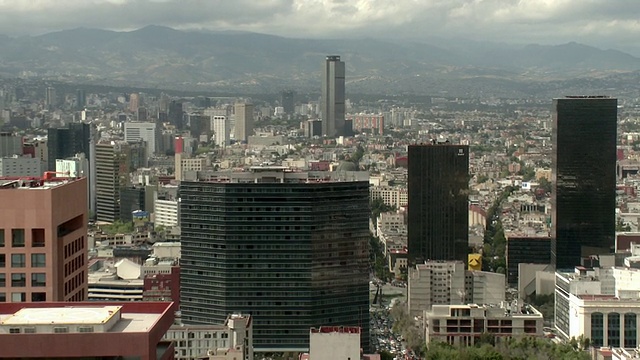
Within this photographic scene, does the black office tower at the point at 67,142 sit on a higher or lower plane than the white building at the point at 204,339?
higher

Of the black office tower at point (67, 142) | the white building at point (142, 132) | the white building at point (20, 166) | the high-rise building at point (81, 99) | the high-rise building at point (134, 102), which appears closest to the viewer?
the white building at point (20, 166)

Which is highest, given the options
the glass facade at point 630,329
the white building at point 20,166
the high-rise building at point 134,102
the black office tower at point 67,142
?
the high-rise building at point 134,102

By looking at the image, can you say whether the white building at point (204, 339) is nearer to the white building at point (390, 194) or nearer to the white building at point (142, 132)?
the white building at point (390, 194)

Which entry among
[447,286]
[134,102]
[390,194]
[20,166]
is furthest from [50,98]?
[447,286]

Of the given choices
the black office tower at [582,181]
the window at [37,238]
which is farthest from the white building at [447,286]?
the window at [37,238]

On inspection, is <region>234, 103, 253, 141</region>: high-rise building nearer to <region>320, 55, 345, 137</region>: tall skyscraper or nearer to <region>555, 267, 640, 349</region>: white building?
<region>320, 55, 345, 137</region>: tall skyscraper

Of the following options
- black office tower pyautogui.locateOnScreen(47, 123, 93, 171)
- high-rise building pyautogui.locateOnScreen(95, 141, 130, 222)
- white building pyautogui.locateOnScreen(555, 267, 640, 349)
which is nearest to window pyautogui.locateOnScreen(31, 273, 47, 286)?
white building pyautogui.locateOnScreen(555, 267, 640, 349)
